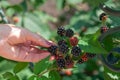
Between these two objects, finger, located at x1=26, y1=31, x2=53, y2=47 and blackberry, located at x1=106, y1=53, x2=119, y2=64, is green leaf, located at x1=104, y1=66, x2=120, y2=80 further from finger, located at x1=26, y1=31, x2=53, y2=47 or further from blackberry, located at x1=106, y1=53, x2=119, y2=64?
finger, located at x1=26, y1=31, x2=53, y2=47

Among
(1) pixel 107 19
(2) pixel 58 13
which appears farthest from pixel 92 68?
(2) pixel 58 13

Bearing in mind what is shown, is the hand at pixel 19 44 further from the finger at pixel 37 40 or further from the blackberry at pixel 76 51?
the blackberry at pixel 76 51

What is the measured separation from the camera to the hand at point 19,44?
1.21m

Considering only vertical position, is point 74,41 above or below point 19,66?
above

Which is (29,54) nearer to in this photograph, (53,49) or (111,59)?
(53,49)

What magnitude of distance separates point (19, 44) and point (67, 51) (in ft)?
0.72

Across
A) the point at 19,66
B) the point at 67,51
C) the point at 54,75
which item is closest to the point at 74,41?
the point at 67,51

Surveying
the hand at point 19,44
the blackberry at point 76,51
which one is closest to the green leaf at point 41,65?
the hand at point 19,44

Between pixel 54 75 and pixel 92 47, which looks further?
pixel 54 75

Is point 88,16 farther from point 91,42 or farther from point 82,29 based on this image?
point 91,42

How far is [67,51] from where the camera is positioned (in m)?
1.09

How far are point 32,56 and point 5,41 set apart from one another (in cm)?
10

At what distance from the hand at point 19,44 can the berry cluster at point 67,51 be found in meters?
0.09

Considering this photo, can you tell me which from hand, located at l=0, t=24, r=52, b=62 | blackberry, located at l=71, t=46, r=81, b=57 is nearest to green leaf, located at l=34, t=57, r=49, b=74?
hand, located at l=0, t=24, r=52, b=62
